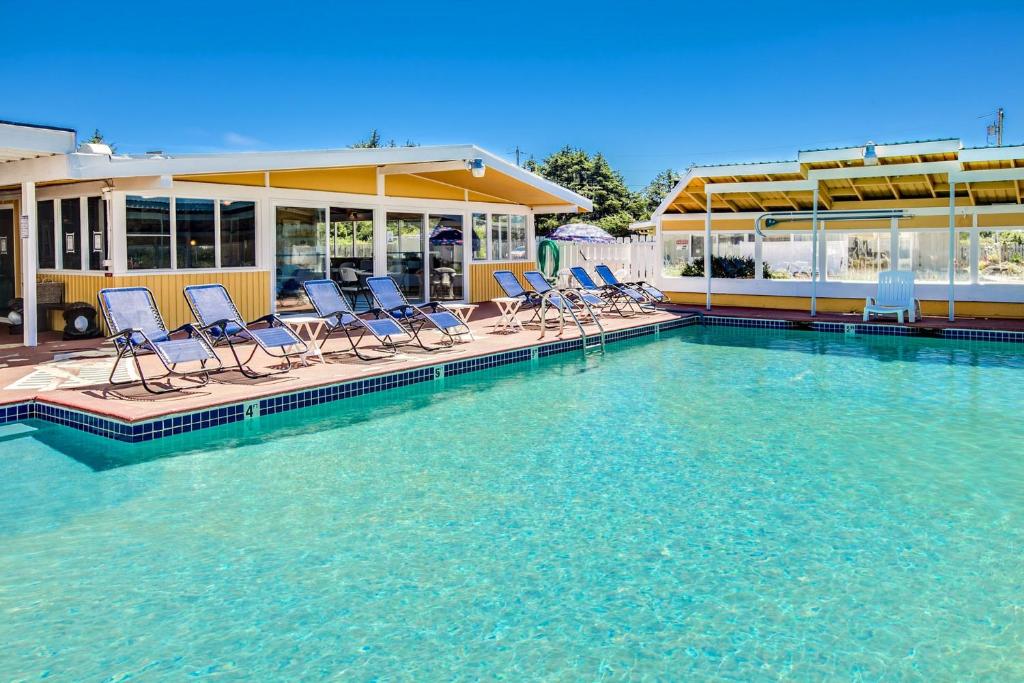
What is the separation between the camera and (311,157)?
10.5 meters

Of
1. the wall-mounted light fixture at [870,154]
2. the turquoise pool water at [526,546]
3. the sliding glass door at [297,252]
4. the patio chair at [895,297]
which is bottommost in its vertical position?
the turquoise pool water at [526,546]

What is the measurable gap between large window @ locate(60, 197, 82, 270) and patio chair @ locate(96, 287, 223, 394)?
12.0ft

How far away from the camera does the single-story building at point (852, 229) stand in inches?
512

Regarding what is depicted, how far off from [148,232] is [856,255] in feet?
39.1

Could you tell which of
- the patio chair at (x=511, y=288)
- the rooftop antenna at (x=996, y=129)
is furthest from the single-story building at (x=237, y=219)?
the rooftop antenna at (x=996, y=129)

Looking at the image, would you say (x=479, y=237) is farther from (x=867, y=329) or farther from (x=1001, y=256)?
(x=1001, y=256)

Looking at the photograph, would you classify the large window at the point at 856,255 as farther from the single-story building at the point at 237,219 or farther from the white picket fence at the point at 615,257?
the single-story building at the point at 237,219

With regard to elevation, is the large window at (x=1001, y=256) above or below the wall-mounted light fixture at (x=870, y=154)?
below

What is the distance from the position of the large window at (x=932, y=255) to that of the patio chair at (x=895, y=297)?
137 cm

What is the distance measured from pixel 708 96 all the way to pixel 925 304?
3205 cm

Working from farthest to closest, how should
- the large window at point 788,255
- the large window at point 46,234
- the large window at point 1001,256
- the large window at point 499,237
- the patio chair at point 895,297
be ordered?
the large window at point 499,237 → the large window at point 788,255 → the large window at point 1001,256 → the patio chair at point 895,297 → the large window at point 46,234

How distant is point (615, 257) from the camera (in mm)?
19703

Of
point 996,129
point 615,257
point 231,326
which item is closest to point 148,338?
point 231,326

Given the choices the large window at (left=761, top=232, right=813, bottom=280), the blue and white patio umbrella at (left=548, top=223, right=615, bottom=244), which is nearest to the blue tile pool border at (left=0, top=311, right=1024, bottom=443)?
the large window at (left=761, top=232, right=813, bottom=280)
